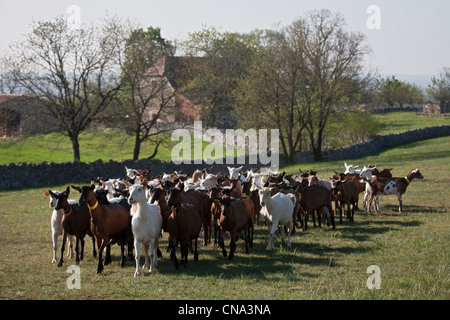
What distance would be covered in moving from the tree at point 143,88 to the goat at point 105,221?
80.7 ft

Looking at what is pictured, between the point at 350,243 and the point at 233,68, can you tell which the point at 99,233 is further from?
the point at 233,68

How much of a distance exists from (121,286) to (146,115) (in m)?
28.9

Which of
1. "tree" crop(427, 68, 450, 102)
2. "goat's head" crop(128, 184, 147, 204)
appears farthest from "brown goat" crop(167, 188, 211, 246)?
"tree" crop(427, 68, 450, 102)

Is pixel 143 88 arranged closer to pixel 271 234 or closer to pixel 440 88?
pixel 271 234

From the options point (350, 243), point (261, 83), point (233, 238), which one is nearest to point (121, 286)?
point (233, 238)

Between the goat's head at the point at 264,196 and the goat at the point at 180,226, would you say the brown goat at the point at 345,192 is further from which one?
the goat at the point at 180,226

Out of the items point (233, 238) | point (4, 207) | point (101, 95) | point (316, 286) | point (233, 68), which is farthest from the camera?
point (233, 68)

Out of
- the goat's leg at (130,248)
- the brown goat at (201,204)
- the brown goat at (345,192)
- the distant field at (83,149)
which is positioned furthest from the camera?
the distant field at (83,149)

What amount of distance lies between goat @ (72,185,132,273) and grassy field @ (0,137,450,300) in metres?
0.56

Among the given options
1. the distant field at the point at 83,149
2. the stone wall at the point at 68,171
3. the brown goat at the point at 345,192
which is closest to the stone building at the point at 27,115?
the distant field at the point at 83,149

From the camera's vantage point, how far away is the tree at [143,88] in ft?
120

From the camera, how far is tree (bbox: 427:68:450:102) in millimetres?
82812

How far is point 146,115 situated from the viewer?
38344mm
